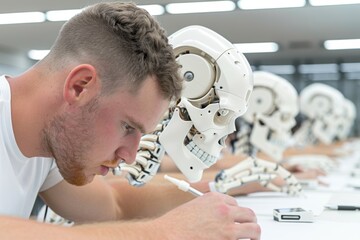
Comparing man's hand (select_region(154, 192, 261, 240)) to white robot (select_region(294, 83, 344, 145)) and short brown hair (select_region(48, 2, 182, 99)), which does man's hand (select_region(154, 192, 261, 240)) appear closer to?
short brown hair (select_region(48, 2, 182, 99))

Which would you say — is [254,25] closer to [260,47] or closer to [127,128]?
[260,47]

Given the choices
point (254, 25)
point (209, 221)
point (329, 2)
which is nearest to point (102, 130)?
point (209, 221)

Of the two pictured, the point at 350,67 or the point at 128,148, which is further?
the point at 350,67

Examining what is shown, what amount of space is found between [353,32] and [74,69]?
9.36m

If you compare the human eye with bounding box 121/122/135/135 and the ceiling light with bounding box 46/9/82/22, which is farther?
the ceiling light with bounding box 46/9/82/22

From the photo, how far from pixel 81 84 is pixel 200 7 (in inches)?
252

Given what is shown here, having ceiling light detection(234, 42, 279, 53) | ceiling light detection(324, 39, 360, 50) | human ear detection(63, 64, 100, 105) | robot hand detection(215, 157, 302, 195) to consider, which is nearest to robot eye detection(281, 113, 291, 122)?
robot hand detection(215, 157, 302, 195)

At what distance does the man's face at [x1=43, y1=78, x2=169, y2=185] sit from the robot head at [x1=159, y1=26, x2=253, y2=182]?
12.1 inches

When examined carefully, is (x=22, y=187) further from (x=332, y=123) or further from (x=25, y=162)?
(x=332, y=123)

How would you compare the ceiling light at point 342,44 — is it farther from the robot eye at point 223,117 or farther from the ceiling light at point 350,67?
the robot eye at point 223,117

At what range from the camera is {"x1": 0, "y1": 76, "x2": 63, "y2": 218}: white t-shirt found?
3.93ft

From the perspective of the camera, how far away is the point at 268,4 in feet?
24.2

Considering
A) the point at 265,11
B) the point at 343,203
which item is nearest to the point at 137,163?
the point at 343,203

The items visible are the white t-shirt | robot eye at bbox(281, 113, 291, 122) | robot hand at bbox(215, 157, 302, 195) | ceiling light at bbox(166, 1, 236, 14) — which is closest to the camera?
the white t-shirt
